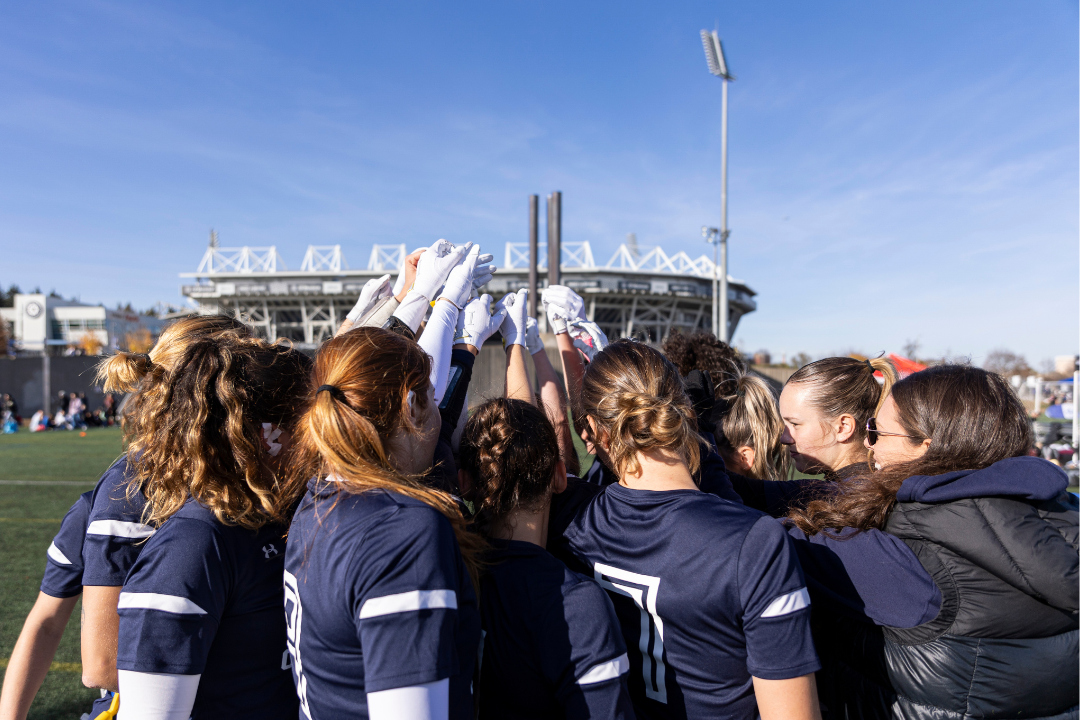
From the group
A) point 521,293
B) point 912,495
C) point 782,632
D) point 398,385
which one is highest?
point 521,293

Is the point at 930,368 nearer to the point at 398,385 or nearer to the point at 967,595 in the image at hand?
the point at 967,595

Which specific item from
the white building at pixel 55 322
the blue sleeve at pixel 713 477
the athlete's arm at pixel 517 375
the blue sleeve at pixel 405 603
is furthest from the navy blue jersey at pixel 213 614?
the white building at pixel 55 322

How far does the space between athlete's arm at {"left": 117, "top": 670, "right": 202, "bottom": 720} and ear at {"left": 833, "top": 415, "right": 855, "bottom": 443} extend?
2.01 metres

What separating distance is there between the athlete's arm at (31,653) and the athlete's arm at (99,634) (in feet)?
0.93

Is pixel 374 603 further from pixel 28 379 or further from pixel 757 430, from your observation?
pixel 28 379

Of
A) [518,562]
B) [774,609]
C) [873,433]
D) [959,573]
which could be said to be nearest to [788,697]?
[774,609]

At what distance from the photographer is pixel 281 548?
4.55 ft

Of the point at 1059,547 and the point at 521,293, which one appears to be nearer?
the point at 1059,547

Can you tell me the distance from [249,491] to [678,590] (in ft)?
3.27

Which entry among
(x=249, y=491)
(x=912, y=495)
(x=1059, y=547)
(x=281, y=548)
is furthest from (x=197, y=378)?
(x=1059, y=547)

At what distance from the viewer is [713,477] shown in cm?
180

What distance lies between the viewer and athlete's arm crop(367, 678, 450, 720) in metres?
1.00

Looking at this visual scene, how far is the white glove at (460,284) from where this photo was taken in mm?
2074

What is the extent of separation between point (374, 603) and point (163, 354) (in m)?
0.97
